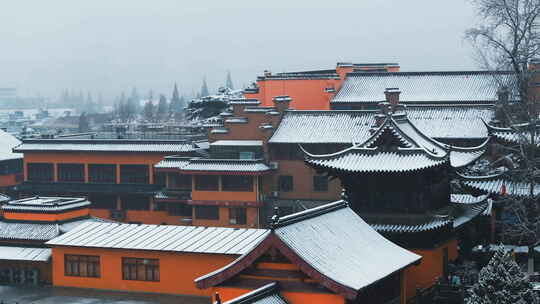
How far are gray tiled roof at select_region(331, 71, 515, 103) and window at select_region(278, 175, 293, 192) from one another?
44.6 ft

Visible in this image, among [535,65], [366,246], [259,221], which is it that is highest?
[535,65]

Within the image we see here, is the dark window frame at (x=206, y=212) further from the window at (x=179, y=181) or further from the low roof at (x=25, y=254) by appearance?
the low roof at (x=25, y=254)

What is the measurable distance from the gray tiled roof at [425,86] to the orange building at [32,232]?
32.2 meters

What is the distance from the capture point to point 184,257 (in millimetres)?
39469

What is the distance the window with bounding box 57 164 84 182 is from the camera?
69.2 m

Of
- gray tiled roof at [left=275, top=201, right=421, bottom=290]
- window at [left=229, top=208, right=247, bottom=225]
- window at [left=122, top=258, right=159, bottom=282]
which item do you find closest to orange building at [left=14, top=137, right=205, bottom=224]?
window at [left=229, top=208, right=247, bottom=225]

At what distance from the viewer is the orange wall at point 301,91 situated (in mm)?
77938

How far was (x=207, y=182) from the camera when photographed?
62.1 m

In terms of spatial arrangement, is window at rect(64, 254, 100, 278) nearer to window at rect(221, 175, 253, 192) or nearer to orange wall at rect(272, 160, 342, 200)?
window at rect(221, 175, 253, 192)

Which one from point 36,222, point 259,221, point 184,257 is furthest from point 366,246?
point 259,221

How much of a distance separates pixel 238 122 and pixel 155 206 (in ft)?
29.2

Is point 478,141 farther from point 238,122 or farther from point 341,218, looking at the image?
point 341,218

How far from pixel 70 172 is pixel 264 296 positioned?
152 feet

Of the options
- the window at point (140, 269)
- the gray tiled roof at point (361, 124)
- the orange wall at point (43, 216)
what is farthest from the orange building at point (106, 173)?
the window at point (140, 269)
